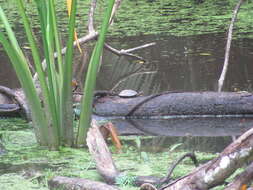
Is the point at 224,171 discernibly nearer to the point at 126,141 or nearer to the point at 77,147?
the point at 77,147

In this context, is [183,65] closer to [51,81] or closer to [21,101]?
[21,101]

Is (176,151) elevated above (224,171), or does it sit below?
below

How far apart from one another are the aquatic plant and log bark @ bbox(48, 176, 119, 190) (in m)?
0.93

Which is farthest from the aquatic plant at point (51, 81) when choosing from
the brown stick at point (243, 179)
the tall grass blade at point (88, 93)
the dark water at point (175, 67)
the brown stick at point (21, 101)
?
the brown stick at point (243, 179)

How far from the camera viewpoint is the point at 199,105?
5617 mm

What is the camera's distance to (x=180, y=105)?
5.62m

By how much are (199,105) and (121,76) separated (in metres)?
2.23

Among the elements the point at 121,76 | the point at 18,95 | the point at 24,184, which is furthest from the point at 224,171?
the point at 121,76

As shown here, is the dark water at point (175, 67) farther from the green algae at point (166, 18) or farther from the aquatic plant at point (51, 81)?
the aquatic plant at point (51, 81)

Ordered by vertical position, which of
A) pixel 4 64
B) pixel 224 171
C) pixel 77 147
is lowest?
pixel 4 64

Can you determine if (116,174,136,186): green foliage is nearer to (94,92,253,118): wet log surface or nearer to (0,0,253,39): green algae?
(94,92,253,118): wet log surface

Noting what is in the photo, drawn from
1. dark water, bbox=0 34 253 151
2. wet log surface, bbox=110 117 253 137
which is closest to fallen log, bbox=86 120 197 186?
wet log surface, bbox=110 117 253 137

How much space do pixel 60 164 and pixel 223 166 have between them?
1.70m

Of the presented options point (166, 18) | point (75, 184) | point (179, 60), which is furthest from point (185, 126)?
point (166, 18)
